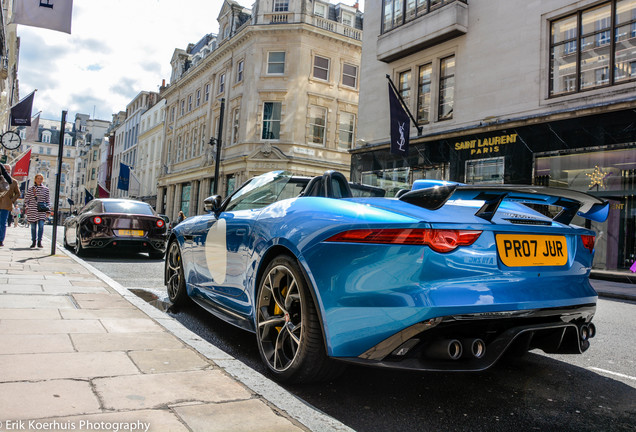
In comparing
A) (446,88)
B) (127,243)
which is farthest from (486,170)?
(127,243)

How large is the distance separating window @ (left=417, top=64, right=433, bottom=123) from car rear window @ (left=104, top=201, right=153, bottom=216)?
35.1 feet

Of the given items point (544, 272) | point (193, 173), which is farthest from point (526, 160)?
point (193, 173)

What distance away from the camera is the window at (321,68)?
2889 cm

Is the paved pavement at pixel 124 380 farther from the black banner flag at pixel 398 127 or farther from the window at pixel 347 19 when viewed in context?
the window at pixel 347 19

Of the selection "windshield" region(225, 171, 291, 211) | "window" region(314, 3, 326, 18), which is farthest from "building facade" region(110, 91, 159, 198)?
"windshield" region(225, 171, 291, 211)

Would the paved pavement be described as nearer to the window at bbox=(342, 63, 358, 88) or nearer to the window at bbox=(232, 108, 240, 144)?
the window at bbox=(232, 108, 240, 144)

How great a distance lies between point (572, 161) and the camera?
13.0 m

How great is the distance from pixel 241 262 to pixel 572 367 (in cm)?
242

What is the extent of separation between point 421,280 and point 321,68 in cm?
2838

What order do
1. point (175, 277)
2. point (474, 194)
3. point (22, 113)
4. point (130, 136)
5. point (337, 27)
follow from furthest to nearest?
point (130, 136)
point (337, 27)
point (22, 113)
point (175, 277)
point (474, 194)

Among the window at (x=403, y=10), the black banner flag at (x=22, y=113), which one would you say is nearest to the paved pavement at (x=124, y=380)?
the window at (x=403, y=10)

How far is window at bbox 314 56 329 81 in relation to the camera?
2889 centimetres

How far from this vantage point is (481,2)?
51.6 ft

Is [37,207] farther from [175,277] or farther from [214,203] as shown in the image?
[214,203]
